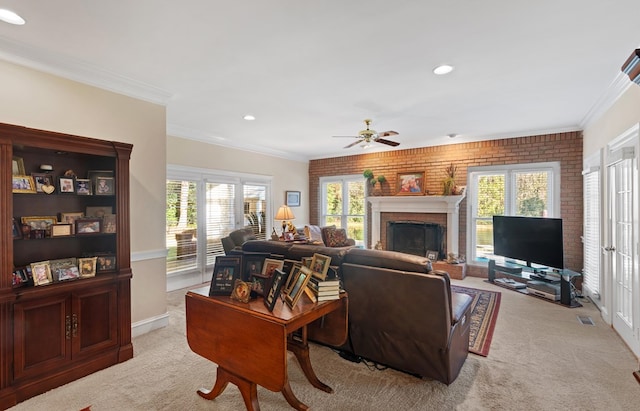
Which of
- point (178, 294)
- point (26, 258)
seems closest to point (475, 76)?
point (26, 258)

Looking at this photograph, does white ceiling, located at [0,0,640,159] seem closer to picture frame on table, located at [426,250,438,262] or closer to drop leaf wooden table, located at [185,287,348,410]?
drop leaf wooden table, located at [185,287,348,410]

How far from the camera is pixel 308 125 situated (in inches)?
184

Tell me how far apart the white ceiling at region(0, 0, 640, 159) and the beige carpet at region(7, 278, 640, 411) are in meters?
2.17

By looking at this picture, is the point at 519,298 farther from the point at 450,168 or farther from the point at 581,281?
the point at 450,168

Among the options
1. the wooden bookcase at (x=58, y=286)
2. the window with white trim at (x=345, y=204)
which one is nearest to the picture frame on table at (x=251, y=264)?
the wooden bookcase at (x=58, y=286)

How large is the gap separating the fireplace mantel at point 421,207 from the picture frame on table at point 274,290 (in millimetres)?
4522

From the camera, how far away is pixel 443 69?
2.74m

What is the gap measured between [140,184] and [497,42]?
3.42m

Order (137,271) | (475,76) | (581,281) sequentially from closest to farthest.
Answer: (475,76) < (137,271) < (581,281)

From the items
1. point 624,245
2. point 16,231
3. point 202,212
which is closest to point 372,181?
point 202,212

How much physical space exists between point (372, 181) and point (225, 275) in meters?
5.00

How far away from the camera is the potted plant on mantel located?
6.53 m

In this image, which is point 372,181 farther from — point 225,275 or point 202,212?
point 225,275

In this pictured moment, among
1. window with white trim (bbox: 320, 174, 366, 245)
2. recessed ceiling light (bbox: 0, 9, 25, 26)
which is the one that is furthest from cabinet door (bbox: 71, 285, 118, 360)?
window with white trim (bbox: 320, 174, 366, 245)
